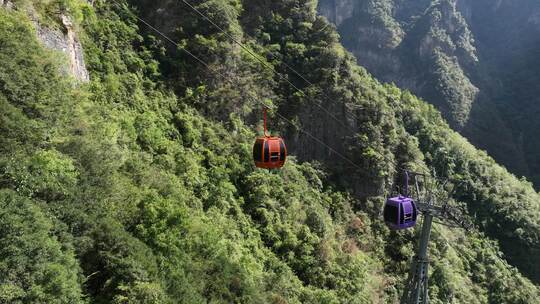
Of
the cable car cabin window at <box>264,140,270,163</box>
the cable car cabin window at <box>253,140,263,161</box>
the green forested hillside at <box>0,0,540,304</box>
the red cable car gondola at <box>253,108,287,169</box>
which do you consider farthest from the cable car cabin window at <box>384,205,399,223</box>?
the green forested hillside at <box>0,0,540,304</box>

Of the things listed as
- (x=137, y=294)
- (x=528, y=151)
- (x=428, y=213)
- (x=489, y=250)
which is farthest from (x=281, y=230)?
(x=528, y=151)

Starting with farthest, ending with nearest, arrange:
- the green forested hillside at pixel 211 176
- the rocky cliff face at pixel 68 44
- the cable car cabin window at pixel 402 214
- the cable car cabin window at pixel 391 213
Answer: the rocky cliff face at pixel 68 44 → the cable car cabin window at pixel 391 213 → the cable car cabin window at pixel 402 214 → the green forested hillside at pixel 211 176

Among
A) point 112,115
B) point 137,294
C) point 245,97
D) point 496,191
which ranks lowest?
point 137,294

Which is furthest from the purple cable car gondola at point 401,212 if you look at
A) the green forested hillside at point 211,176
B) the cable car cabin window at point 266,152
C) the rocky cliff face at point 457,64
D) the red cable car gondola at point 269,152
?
the rocky cliff face at point 457,64

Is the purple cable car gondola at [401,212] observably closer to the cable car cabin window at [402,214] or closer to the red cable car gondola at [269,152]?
the cable car cabin window at [402,214]

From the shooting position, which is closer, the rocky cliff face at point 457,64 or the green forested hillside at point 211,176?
the green forested hillside at point 211,176

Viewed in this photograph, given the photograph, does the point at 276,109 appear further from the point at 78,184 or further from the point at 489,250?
the point at 489,250

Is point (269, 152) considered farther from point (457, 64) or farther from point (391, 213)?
point (457, 64)
